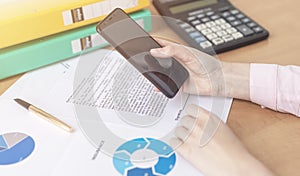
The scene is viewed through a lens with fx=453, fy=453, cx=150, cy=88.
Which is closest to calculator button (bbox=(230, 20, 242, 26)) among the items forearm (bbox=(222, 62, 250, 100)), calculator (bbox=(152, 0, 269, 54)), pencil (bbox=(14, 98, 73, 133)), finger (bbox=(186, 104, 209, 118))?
calculator (bbox=(152, 0, 269, 54))

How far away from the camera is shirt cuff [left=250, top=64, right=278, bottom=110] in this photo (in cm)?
66

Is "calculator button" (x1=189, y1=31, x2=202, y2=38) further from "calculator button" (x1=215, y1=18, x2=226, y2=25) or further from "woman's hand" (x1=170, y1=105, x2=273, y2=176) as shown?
"woman's hand" (x1=170, y1=105, x2=273, y2=176)

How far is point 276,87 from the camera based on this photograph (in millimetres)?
670

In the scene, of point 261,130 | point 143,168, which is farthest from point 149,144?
point 261,130

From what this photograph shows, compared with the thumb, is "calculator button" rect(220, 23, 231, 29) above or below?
below

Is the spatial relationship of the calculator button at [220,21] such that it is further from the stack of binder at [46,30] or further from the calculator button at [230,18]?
the stack of binder at [46,30]

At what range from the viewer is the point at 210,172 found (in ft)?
1.81

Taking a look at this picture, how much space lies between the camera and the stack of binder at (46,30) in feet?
2.29

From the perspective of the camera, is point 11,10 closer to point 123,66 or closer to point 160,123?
point 123,66

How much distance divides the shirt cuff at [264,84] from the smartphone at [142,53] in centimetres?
11

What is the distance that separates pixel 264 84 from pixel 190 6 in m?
0.24

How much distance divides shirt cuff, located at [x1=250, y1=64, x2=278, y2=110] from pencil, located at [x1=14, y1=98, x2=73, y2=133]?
0.27m

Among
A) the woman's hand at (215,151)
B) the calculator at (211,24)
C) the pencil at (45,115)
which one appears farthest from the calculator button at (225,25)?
the pencil at (45,115)

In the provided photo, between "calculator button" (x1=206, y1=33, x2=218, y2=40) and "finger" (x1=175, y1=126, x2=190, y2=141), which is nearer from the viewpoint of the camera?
"finger" (x1=175, y1=126, x2=190, y2=141)
